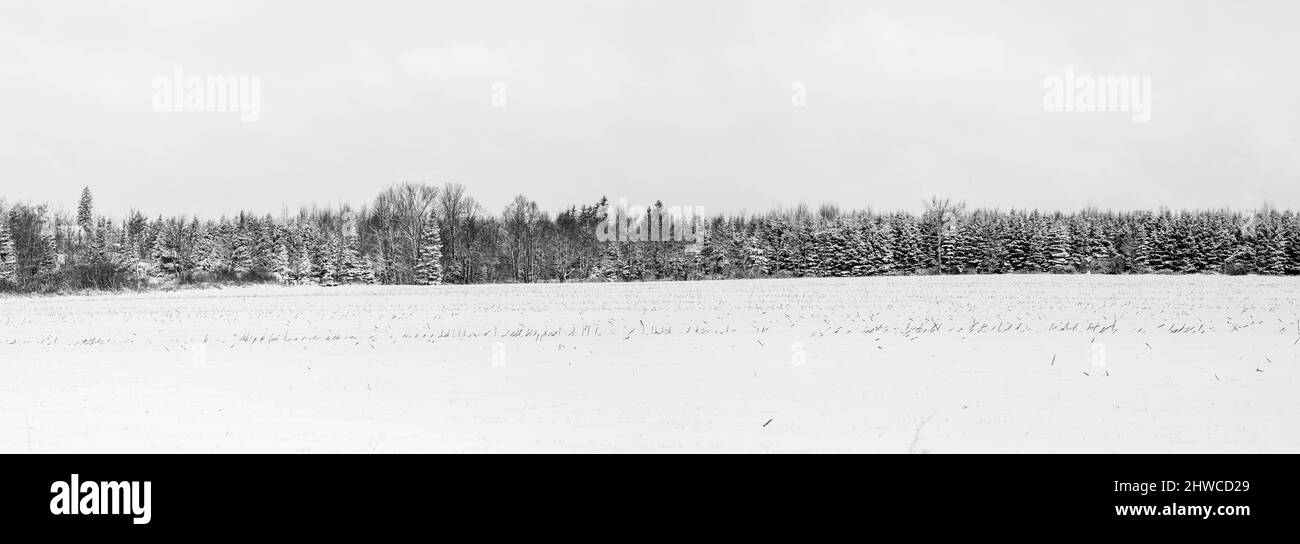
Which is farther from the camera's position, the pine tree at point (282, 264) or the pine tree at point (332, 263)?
the pine tree at point (332, 263)

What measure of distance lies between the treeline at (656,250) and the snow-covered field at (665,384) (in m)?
57.0

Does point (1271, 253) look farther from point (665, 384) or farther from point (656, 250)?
point (665, 384)

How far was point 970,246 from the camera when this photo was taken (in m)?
81.1

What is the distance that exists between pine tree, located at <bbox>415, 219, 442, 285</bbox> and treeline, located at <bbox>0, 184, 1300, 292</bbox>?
0.14 meters

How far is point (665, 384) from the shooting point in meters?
12.0

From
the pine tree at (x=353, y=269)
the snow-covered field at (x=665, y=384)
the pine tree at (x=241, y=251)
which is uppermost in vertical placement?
the pine tree at (x=241, y=251)

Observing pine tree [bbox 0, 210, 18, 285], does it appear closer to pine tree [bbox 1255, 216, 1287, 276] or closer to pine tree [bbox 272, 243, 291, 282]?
pine tree [bbox 272, 243, 291, 282]

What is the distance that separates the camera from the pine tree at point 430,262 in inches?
3123

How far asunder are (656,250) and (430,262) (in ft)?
90.2

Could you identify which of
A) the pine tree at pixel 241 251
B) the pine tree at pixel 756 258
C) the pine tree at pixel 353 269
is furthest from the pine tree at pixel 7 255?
the pine tree at pixel 756 258

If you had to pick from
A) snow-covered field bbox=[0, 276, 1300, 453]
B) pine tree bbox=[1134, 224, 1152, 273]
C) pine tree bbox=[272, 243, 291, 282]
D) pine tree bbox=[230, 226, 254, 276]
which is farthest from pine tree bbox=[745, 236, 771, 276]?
snow-covered field bbox=[0, 276, 1300, 453]

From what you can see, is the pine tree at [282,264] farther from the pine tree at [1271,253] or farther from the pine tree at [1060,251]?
the pine tree at [1271,253]
